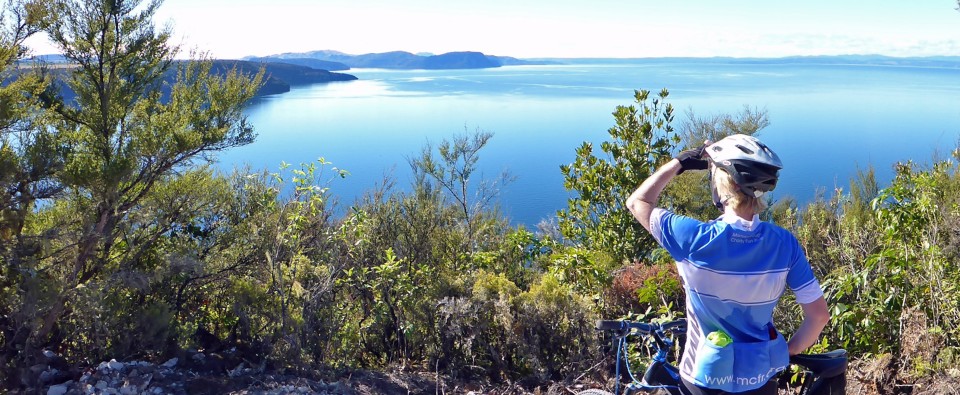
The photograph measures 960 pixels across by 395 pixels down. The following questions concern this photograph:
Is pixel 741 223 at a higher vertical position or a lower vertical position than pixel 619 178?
higher

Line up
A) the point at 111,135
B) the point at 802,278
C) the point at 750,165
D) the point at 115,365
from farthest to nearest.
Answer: the point at 111,135 → the point at 115,365 → the point at 802,278 → the point at 750,165

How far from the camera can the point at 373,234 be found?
6395 mm

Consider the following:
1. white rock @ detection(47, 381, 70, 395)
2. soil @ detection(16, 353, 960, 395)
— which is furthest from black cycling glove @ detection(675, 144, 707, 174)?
white rock @ detection(47, 381, 70, 395)

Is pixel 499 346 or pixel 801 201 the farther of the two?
pixel 801 201

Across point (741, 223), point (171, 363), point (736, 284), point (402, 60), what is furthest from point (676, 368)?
point (402, 60)

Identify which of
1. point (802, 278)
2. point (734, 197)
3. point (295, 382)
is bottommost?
point (295, 382)

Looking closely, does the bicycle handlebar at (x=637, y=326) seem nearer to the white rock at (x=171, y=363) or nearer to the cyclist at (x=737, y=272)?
the cyclist at (x=737, y=272)

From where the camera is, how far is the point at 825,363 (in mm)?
2344

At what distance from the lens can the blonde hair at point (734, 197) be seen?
6.72 ft

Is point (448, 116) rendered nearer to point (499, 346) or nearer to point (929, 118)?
point (929, 118)

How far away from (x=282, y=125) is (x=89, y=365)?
63.7 m

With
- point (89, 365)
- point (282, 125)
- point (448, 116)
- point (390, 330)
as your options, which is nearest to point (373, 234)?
point (390, 330)

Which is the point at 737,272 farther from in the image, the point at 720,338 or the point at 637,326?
the point at 637,326

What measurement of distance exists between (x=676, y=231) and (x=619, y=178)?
12.9 feet
